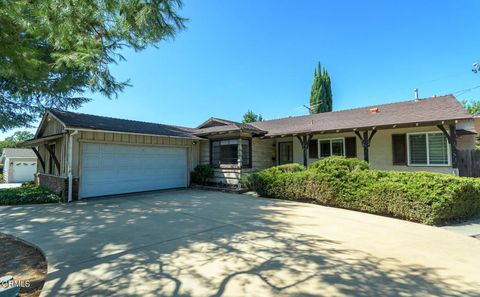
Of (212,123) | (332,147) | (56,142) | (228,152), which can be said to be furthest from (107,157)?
(332,147)

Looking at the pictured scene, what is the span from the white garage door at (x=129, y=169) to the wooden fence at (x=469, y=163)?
1249cm

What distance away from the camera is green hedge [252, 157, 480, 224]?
656 cm

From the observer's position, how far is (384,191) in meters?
7.45

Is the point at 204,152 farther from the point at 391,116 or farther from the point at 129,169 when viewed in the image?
the point at 391,116

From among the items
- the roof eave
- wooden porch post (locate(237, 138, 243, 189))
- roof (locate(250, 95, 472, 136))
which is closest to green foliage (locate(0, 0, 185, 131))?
wooden porch post (locate(237, 138, 243, 189))

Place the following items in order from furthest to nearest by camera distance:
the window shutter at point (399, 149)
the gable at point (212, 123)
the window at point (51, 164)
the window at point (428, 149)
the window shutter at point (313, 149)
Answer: the gable at point (212, 123) < the window shutter at point (313, 149) < the window at point (51, 164) < the window shutter at point (399, 149) < the window at point (428, 149)

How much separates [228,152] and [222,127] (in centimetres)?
146

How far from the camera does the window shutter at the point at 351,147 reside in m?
12.8

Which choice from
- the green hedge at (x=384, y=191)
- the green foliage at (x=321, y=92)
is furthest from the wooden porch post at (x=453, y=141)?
the green foliage at (x=321, y=92)

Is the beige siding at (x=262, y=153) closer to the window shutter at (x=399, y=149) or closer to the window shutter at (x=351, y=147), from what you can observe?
the window shutter at (x=351, y=147)

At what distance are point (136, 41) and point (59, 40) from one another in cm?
158

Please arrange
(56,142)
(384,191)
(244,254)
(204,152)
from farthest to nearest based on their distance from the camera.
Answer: (204,152)
(56,142)
(384,191)
(244,254)

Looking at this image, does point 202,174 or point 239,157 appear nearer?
point 239,157

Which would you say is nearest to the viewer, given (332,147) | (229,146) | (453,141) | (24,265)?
(24,265)
